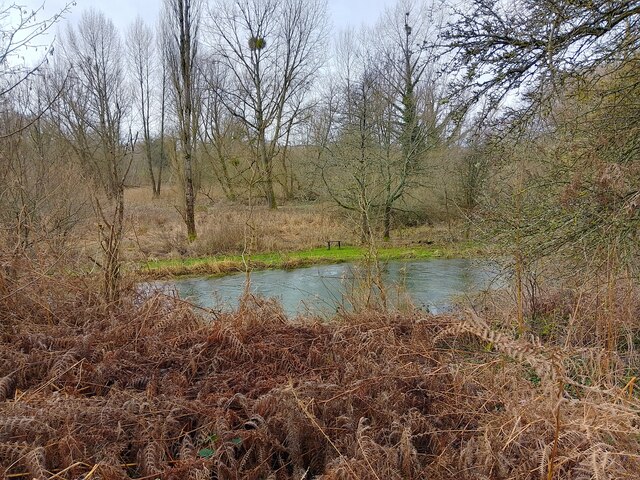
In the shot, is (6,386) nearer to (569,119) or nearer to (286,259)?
(569,119)

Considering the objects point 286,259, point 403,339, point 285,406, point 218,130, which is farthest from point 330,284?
point 218,130

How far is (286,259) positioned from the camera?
43.8 feet

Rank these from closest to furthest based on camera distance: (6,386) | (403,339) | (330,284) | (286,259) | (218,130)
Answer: (6,386)
(403,339)
(330,284)
(286,259)
(218,130)

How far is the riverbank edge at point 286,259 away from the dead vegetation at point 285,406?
7.23 meters

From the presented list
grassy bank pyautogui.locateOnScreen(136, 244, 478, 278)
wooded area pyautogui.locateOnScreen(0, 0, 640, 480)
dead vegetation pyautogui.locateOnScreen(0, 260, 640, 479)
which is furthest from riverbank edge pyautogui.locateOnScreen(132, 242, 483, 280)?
dead vegetation pyautogui.locateOnScreen(0, 260, 640, 479)

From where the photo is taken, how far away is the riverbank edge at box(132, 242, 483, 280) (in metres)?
12.2

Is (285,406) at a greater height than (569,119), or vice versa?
(569,119)

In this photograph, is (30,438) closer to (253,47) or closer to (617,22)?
(617,22)

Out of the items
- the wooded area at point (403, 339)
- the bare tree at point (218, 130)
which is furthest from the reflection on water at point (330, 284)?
the bare tree at point (218, 130)

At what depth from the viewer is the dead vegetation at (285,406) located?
7.07ft

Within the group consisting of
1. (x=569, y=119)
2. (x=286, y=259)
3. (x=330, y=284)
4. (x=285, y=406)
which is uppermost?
(x=569, y=119)

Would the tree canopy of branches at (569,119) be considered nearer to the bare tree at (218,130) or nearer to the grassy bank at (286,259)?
the grassy bank at (286,259)

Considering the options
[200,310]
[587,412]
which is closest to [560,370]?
[587,412]

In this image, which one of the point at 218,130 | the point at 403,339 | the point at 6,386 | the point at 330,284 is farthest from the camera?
the point at 218,130
